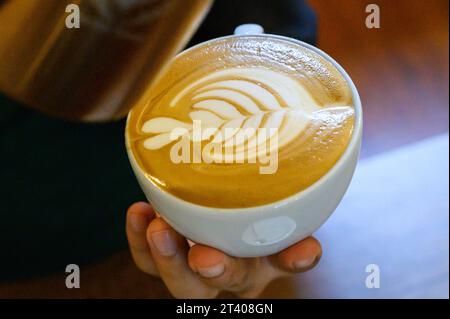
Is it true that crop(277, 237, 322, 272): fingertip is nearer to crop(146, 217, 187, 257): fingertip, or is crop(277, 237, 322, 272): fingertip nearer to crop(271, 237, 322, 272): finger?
crop(271, 237, 322, 272): finger

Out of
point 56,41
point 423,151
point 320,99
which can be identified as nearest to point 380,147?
point 423,151

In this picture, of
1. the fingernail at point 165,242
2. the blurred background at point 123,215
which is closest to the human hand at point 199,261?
the fingernail at point 165,242

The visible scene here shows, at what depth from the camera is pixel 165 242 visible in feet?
1.91

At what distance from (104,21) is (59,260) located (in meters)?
0.56

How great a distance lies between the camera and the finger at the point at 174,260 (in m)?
0.57

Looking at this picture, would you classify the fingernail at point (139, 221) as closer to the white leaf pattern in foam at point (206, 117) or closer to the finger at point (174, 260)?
the finger at point (174, 260)

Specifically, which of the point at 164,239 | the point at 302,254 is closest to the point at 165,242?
the point at 164,239

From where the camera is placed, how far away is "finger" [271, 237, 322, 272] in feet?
1.81

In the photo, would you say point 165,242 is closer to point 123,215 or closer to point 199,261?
point 199,261

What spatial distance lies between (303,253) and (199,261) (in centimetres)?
11

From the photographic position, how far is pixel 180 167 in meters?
0.46

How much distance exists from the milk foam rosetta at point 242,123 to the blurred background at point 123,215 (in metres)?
0.24

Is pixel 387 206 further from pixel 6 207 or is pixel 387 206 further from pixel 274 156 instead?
pixel 6 207

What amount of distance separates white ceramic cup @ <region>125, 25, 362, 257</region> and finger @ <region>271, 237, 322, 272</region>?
6 cm
